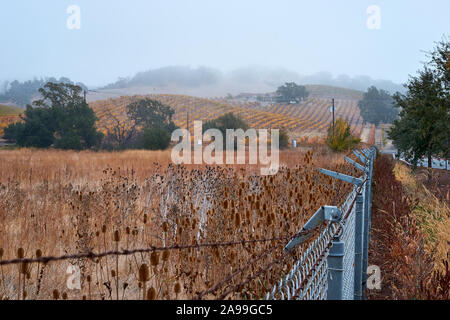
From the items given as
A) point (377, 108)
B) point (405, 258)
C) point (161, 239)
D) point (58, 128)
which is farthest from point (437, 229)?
point (377, 108)

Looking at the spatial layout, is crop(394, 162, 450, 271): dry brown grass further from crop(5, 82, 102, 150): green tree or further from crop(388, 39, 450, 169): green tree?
crop(5, 82, 102, 150): green tree

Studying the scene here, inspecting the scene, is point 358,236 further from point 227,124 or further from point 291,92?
point 291,92

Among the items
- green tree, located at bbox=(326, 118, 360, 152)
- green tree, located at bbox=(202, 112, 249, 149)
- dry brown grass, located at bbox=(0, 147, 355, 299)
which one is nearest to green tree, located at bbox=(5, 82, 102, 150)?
green tree, located at bbox=(202, 112, 249, 149)

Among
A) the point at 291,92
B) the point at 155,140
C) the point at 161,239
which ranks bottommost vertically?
the point at 155,140

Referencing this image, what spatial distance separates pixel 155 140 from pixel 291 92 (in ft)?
227

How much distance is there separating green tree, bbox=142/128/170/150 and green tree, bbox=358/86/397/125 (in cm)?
5761

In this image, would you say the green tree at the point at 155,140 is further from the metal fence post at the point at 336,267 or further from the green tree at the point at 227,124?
the metal fence post at the point at 336,267

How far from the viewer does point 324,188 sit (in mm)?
5523

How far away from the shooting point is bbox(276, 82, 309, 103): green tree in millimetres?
93562

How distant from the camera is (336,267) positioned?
194cm
